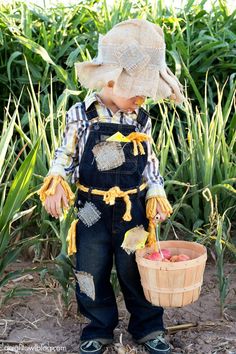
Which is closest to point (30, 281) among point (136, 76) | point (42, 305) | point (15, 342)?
point (42, 305)

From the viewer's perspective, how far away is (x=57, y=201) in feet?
6.79

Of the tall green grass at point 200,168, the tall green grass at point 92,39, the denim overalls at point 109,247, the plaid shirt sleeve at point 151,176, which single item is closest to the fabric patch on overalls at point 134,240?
the denim overalls at point 109,247

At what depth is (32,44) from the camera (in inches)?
128

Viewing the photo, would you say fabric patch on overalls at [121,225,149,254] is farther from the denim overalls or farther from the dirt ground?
the dirt ground

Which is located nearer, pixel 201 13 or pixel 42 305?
pixel 42 305

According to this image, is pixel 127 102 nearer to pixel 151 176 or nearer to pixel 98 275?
pixel 151 176

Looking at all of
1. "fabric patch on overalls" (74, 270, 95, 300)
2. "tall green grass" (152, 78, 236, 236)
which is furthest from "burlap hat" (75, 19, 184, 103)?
"tall green grass" (152, 78, 236, 236)

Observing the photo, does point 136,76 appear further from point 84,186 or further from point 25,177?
point 25,177

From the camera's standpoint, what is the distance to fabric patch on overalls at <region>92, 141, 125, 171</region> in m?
2.05

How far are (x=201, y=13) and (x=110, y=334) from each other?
221cm

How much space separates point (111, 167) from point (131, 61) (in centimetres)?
33

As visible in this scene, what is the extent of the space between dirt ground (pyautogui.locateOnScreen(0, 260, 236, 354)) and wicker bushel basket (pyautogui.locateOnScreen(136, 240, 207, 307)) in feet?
1.00

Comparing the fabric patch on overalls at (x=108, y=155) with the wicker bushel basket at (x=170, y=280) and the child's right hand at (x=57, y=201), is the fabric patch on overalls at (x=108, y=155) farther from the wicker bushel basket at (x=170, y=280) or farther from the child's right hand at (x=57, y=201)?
the wicker bushel basket at (x=170, y=280)

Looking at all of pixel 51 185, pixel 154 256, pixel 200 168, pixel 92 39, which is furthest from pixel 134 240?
pixel 92 39
